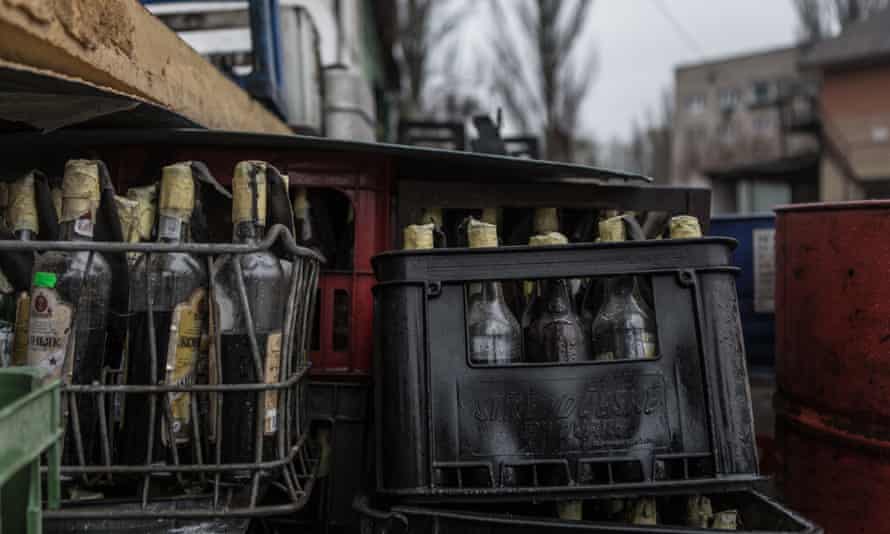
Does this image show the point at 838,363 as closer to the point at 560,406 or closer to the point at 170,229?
the point at 560,406

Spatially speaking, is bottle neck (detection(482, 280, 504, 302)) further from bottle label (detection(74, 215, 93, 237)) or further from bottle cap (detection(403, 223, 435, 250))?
bottle label (detection(74, 215, 93, 237))

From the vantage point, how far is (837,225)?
2.31 m

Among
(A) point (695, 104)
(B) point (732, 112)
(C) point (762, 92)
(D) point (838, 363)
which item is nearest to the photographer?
(D) point (838, 363)

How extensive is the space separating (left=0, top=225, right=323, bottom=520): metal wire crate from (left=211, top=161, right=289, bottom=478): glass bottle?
0.7 inches

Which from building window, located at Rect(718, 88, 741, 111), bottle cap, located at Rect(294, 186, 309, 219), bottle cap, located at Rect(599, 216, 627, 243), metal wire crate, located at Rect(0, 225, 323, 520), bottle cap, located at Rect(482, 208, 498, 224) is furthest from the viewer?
building window, located at Rect(718, 88, 741, 111)

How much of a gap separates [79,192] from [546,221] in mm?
1397

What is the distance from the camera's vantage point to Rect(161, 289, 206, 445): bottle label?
1.73 m

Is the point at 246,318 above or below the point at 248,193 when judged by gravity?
below

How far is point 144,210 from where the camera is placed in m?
1.97

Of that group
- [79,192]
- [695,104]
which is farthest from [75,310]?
[695,104]

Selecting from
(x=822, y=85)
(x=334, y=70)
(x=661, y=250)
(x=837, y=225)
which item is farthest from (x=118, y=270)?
(x=822, y=85)

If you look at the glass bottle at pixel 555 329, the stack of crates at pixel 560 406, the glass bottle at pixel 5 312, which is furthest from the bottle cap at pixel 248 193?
the glass bottle at pixel 555 329

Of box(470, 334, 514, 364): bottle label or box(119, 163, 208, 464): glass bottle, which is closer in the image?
box(119, 163, 208, 464): glass bottle

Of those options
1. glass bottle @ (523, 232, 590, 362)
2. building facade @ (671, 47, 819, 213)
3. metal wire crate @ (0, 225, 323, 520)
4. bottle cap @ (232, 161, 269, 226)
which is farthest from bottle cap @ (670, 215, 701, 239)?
building facade @ (671, 47, 819, 213)
